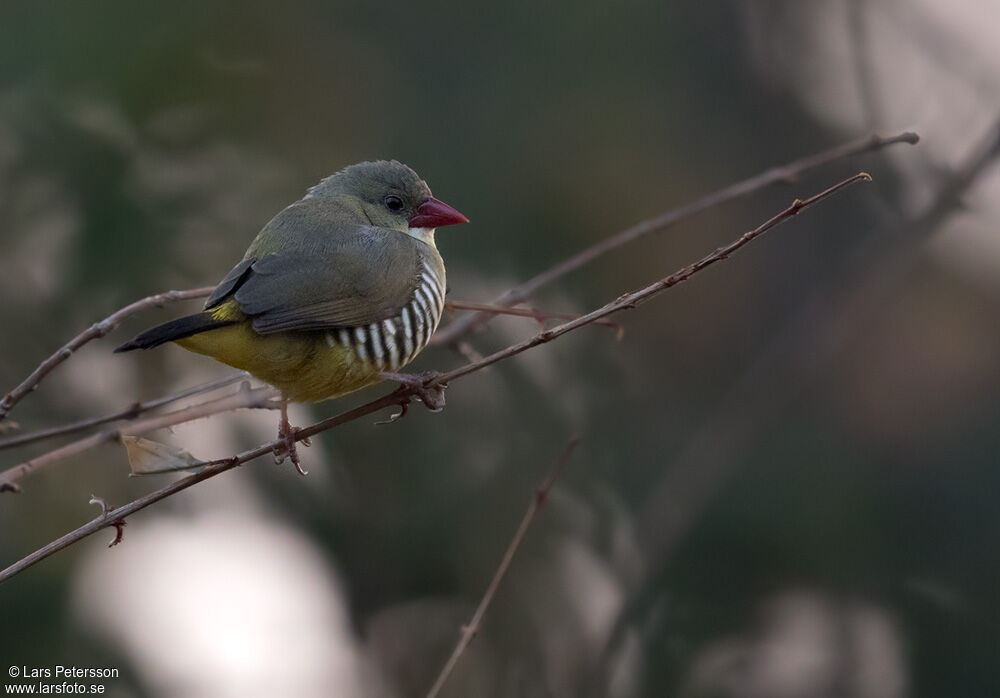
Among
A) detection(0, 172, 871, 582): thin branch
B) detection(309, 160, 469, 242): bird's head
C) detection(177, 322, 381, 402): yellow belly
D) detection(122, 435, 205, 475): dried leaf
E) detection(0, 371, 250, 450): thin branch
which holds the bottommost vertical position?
detection(0, 172, 871, 582): thin branch

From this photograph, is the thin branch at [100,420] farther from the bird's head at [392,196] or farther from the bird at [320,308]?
the bird's head at [392,196]

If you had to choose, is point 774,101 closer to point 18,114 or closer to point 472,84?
point 472,84

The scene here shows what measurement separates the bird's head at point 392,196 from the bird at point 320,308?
0.75 ft

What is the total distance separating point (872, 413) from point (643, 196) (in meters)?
1.84

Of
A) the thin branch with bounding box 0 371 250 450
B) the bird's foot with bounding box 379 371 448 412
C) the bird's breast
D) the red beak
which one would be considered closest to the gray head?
the red beak

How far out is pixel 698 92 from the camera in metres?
7.68

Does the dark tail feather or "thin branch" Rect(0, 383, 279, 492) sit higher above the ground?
the dark tail feather

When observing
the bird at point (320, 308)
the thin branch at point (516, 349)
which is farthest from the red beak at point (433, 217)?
the thin branch at point (516, 349)

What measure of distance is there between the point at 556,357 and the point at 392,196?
6.81 ft

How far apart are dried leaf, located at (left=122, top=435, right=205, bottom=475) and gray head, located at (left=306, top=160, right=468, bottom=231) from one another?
187cm

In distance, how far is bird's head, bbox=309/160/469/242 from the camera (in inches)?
177

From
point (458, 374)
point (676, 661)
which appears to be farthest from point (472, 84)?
point (458, 374)

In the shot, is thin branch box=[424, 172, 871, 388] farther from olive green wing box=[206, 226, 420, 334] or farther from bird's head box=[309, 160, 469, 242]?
bird's head box=[309, 160, 469, 242]

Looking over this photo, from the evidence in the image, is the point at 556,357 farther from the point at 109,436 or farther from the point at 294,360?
the point at 109,436
